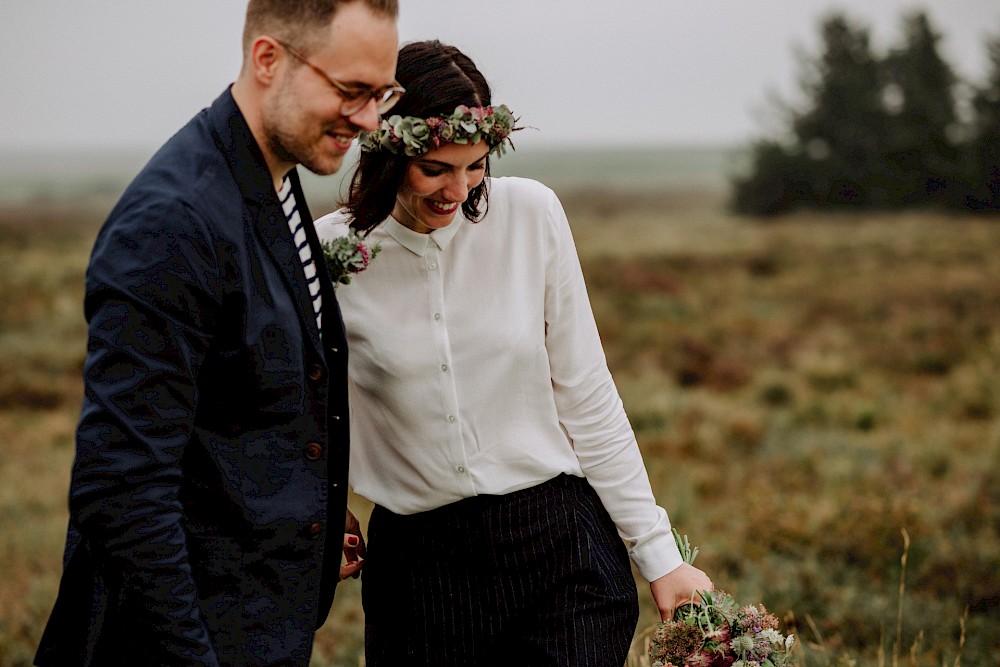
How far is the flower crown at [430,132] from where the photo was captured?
7.79 feet

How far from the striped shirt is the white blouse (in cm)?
40

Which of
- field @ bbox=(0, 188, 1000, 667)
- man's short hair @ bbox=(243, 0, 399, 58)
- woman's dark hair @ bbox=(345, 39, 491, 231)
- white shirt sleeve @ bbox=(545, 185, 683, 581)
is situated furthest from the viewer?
field @ bbox=(0, 188, 1000, 667)

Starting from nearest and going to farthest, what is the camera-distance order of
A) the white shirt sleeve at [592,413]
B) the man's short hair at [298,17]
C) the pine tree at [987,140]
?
1. the man's short hair at [298,17]
2. the white shirt sleeve at [592,413]
3. the pine tree at [987,140]

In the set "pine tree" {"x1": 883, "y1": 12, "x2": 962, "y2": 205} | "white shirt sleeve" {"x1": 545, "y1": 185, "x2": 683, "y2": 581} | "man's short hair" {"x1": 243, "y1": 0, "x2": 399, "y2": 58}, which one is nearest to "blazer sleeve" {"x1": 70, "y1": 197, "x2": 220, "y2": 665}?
"man's short hair" {"x1": 243, "y1": 0, "x2": 399, "y2": 58}

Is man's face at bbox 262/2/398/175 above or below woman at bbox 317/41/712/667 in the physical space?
above

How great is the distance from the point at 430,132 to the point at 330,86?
22.5 inches

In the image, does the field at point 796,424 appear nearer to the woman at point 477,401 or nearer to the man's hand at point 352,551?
the woman at point 477,401

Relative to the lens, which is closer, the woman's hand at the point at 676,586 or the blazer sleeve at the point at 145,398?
the blazer sleeve at the point at 145,398

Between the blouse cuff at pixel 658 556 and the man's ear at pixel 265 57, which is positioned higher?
the man's ear at pixel 265 57

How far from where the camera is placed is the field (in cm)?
614

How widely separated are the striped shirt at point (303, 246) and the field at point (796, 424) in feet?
8.44

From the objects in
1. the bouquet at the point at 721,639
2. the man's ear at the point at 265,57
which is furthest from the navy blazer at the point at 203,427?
the bouquet at the point at 721,639

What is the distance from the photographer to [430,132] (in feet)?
7.82

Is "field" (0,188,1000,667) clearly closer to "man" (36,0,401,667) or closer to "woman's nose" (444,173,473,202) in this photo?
"woman's nose" (444,173,473,202)
